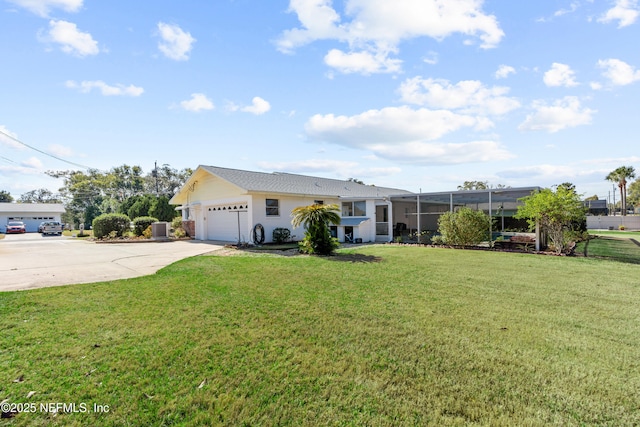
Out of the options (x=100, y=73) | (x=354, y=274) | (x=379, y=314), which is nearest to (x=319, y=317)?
(x=379, y=314)

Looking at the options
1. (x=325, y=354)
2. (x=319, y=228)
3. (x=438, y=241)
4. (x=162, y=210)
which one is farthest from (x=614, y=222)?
(x=162, y=210)

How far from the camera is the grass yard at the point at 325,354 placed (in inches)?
96.3

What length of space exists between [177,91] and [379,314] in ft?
43.6

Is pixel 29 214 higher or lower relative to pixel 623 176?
lower

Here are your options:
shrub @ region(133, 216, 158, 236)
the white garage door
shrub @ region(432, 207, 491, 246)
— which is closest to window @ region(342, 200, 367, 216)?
shrub @ region(432, 207, 491, 246)

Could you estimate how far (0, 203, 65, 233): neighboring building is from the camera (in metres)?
41.8

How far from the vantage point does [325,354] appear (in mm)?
3357

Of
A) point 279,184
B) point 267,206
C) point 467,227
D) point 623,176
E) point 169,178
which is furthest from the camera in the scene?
point 169,178

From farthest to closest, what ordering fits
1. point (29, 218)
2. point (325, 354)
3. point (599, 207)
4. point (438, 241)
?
point (599, 207) < point (29, 218) < point (438, 241) < point (325, 354)

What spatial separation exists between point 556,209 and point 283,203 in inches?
488

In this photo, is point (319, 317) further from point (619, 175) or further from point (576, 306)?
point (619, 175)

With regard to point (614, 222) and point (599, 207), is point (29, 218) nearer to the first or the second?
point (614, 222)

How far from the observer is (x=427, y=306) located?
16.5 ft


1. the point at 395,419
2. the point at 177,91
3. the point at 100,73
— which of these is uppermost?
the point at 100,73
